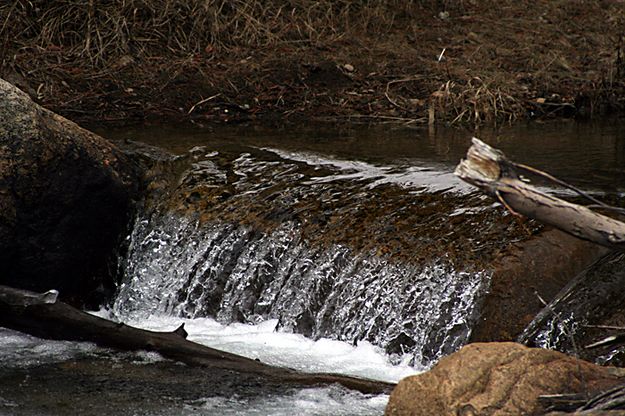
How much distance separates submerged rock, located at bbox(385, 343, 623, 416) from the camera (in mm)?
3922

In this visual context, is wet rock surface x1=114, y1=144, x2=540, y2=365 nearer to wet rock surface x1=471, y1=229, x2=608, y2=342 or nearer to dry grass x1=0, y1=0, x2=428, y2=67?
wet rock surface x1=471, y1=229, x2=608, y2=342

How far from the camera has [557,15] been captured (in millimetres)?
13898

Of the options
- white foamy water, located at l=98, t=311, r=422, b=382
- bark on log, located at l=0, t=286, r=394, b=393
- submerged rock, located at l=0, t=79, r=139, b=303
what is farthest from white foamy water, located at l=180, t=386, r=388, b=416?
submerged rock, located at l=0, t=79, r=139, b=303

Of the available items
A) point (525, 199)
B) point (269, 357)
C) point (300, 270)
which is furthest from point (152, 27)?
point (525, 199)

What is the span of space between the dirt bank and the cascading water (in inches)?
129

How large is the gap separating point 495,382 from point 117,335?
2094mm

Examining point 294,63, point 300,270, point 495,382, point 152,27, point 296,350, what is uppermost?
point 152,27

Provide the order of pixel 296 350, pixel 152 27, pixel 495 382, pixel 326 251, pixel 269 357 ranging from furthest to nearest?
1. pixel 152 27
2. pixel 326 251
3. pixel 296 350
4. pixel 269 357
5. pixel 495 382

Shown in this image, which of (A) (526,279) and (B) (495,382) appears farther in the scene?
(A) (526,279)

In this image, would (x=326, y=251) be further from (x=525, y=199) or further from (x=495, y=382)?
(x=525, y=199)

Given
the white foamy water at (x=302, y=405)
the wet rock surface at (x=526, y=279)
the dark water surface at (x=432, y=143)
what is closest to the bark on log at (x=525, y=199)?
the white foamy water at (x=302, y=405)

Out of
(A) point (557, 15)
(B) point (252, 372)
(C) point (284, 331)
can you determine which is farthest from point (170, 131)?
(A) point (557, 15)

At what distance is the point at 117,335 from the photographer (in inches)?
211

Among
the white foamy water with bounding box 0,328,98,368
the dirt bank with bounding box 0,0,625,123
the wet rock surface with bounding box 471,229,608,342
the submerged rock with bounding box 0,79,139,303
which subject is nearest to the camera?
the white foamy water with bounding box 0,328,98,368
